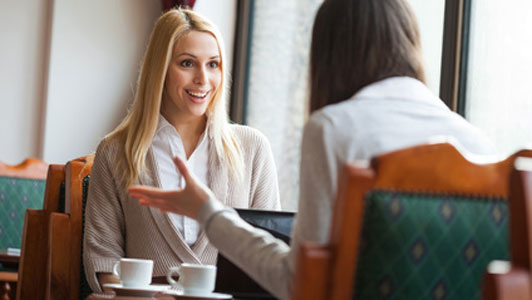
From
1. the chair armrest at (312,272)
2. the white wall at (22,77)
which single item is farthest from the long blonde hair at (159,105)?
the white wall at (22,77)

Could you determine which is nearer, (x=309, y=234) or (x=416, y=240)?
(x=416, y=240)

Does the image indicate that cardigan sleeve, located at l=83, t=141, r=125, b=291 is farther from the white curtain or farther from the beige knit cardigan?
the white curtain

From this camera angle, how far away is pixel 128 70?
5.18 meters

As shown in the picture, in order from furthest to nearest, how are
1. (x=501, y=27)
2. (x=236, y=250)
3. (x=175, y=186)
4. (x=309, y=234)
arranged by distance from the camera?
(x=501, y=27) → (x=175, y=186) → (x=236, y=250) → (x=309, y=234)

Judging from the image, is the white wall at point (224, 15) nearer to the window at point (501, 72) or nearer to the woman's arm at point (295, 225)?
the window at point (501, 72)

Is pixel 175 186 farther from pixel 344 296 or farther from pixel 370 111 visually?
pixel 344 296

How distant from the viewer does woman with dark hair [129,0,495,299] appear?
1.20 metres

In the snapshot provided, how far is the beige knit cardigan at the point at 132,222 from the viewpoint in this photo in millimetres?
2260

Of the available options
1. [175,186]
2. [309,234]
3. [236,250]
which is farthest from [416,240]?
[175,186]

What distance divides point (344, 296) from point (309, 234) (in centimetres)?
20

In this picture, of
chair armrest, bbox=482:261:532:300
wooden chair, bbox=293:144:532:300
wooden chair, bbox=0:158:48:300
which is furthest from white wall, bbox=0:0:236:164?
chair armrest, bbox=482:261:532:300

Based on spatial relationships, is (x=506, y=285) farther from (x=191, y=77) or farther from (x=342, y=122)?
(x=191, y=77)

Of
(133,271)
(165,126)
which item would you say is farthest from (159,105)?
(133,271)

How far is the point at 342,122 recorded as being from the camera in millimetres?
1216
